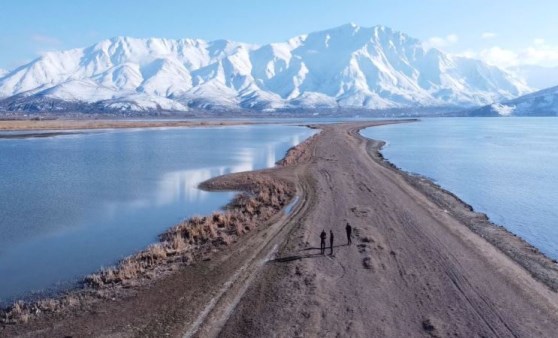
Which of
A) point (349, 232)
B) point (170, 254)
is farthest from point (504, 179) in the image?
point (170, 254)

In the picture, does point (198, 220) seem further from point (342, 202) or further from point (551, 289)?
point (551, 289)

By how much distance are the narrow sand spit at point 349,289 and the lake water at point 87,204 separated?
5316 mm

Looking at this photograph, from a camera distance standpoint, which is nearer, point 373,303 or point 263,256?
point 373,303

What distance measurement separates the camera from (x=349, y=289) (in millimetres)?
20172

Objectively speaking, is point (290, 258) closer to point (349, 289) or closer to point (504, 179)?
point (349, 289)

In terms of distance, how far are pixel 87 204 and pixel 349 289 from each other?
25.5m

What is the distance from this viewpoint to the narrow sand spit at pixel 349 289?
1692cm

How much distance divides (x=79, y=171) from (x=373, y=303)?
47.6 m

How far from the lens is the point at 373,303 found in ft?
61.5

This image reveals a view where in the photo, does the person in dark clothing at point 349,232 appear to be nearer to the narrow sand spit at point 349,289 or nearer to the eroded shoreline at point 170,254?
the narrow sand spit at point 349,289

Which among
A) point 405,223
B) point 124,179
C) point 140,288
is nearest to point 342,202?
point 405,223

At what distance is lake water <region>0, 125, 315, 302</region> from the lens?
24.4m

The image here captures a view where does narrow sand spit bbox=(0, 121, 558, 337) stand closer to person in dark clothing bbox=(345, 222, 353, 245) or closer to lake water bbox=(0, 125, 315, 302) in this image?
person in dark clothing bbox=(345, 222, 353, 245)

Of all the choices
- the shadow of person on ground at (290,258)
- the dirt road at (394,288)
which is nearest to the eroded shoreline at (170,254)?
the shadow of person on ground at (290,258)
